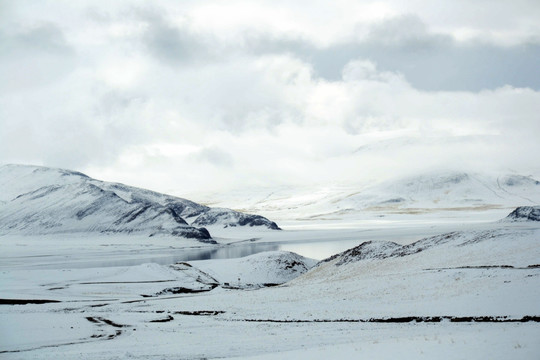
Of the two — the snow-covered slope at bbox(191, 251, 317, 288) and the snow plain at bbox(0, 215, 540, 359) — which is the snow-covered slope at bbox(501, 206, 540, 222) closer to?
the snow-covered slope at bbox(191, 251, 317, 288)

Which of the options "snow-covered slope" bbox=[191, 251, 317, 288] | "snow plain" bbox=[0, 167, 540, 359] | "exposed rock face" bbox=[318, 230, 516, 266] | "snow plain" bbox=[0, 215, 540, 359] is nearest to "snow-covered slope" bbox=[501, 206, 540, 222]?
"snow-covered slope" bbox=[191, 251, 317, 288]

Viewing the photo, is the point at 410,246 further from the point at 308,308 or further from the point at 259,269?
the point at 308,308

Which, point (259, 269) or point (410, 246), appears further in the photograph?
point (259, 269)

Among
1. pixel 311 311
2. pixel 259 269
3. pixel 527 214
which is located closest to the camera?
pixel 311 311

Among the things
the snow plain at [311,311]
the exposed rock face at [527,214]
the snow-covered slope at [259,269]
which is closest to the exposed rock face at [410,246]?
the snow plain at [311,311]

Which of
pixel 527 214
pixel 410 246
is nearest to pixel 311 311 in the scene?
pixel 410 246

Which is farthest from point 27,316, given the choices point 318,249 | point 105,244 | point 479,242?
point 105,244

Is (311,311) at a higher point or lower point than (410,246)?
lower

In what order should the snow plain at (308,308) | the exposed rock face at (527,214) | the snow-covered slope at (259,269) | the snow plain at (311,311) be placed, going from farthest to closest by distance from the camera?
1. the exposed rock face at (527,214)
2. the snow-covered slope at (259,269)
3. the snow plain at (308,308)
4. the snow plain at (311,311)

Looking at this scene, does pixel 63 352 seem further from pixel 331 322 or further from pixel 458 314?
pixel 458 314

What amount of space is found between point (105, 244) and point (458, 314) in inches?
5786

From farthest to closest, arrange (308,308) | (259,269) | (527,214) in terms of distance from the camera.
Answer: (527,214) < (259,269) < (308,308)

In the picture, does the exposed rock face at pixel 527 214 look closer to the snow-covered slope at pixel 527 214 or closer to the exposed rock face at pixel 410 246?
the snow-covered slope at pixel 527 214

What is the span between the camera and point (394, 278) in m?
48.7
